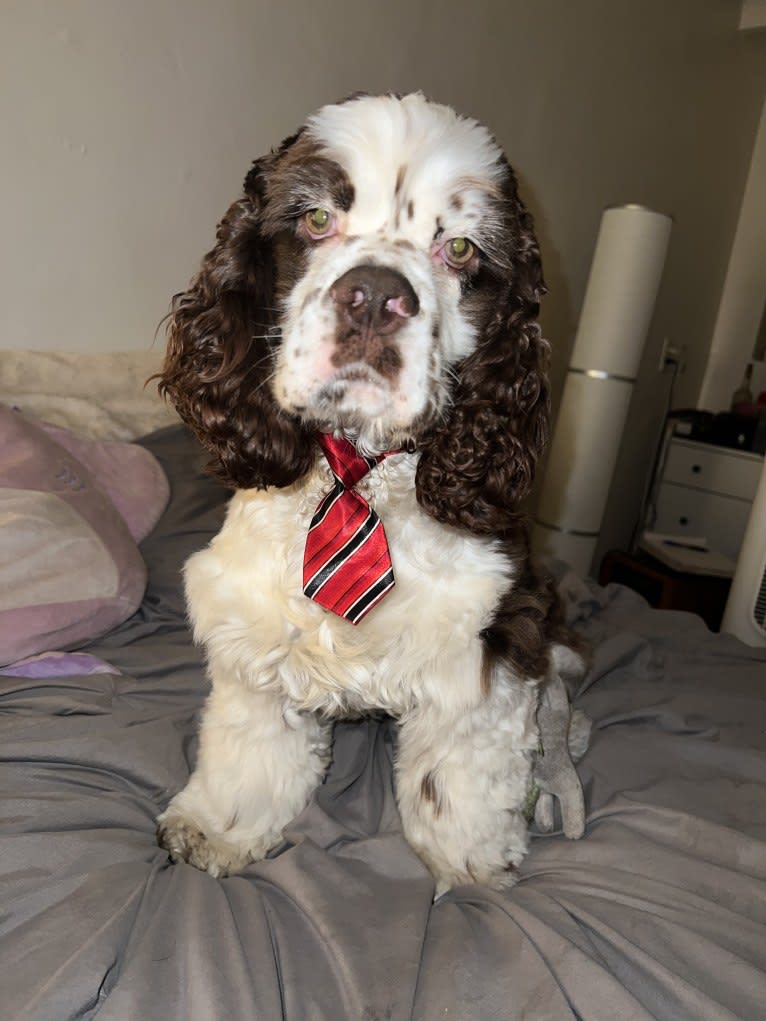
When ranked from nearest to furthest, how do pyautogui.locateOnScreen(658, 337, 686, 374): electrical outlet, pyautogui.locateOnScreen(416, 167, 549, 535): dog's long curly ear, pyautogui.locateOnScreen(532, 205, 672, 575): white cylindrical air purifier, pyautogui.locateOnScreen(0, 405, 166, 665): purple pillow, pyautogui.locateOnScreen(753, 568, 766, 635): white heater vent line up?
pyautogui.locateOnScreen(416, 167, 549, 535): dog's long curly ear, pyautogui.locateOnScreen(0, 405, 166, 665): purple pillow, pyautogui.locateOnScreen(753, 568, 766, 635): white heater vent, pyautogui.locateOnScreen(532, 205, 672, 575): white cylindrical air purifier, pyautogui.locateOnScreen(658, 337, 686, 374): electrical outlet

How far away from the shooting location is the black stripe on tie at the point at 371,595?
1.61 m

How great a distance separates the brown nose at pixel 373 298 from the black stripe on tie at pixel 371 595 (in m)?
0.46

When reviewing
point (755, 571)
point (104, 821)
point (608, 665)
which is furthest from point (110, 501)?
point (755, 571)

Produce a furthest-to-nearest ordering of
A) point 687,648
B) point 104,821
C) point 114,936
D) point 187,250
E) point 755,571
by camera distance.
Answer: point 755,571 → point 187,250 → point 687,648 → point 104,821 → point 114,936

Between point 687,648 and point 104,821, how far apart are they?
1.86 metres

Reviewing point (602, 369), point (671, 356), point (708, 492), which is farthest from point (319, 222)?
point (671, 356)

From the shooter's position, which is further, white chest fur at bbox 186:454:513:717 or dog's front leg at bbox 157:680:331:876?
dog's front leg at bbox 157:680:331:876

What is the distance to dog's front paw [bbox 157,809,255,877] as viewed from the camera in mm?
1686

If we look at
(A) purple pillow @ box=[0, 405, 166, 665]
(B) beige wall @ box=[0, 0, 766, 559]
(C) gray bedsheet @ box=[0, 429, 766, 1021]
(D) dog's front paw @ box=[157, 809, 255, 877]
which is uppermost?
(B) beige wall @ box=[0, 0, 766, 559]

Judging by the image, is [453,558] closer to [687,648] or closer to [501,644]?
[501,644]

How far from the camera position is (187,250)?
318 centimetres

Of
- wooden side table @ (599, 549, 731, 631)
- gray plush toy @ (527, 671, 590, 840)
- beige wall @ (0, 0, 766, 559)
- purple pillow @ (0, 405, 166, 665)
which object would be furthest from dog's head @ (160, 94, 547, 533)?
wooden side table @ (599, 549, 731, 631)

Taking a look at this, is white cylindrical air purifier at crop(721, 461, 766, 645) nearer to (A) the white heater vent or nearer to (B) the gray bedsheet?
(A) the white heater vent

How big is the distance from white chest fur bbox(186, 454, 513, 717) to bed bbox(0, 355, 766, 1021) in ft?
0.89
